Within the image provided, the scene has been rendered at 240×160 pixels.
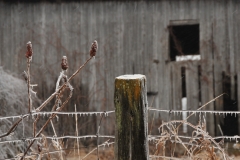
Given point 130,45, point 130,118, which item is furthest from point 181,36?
point 130,118

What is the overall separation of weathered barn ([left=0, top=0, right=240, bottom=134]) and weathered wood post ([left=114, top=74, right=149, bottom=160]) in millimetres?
6296

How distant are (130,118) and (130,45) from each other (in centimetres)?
643

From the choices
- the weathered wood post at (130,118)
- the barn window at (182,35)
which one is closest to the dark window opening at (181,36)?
the barn window at (182,35)

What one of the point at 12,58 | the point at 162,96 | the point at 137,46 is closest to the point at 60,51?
the point at 12,58

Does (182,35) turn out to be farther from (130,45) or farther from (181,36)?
(130,45)

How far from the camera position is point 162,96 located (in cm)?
879

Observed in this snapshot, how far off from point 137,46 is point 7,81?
3490mm

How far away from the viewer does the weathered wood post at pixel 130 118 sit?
2506 millimetres

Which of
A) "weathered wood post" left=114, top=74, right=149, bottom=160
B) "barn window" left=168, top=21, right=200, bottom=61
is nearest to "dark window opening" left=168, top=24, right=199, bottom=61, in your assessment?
"barn window" left=168, top=21, right=200, bottom=61

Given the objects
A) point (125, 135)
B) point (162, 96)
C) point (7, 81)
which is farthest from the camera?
point (162, 96)

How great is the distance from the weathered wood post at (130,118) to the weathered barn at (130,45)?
6.30 metres

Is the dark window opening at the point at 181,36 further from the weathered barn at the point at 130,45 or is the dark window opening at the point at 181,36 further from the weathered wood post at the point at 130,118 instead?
the weathered wood post at the point at 130,118

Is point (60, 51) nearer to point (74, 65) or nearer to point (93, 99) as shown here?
point (74, 65)

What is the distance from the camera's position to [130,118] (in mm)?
2504
